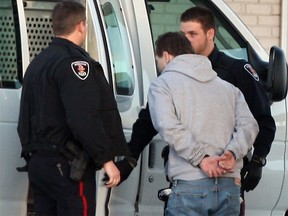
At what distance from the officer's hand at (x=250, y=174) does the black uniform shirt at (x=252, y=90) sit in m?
0.09

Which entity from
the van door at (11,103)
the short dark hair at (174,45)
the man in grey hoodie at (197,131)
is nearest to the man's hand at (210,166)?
the man in grey hoodie at (197,131)

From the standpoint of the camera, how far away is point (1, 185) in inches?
194

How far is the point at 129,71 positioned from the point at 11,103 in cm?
80

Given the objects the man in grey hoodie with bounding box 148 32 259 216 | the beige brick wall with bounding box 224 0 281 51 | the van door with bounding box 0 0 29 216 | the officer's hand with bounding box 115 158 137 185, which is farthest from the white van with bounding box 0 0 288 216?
the beige brick wall with bounding box 224 0 281 51

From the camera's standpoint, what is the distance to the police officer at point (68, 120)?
4375 mm

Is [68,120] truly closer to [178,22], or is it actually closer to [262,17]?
[178,22]

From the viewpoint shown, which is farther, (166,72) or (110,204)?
(110,204)

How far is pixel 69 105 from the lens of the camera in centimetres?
435

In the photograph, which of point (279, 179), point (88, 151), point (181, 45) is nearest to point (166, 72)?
point (181, 45)

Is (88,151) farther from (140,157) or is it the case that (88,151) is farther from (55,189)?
(140,157)

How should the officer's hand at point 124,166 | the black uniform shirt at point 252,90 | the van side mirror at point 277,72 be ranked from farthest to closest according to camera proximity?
the van side mirror at point 277,72 < the black uniform shirt at point 252,90 < the officer's hand at point 124,166

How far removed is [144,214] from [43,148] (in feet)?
3.74

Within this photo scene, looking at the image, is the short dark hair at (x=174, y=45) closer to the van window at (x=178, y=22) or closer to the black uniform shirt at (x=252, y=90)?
the black uniform shirt at (x=252, y=90)

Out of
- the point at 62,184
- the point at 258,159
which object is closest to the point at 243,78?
the point at 258,159
